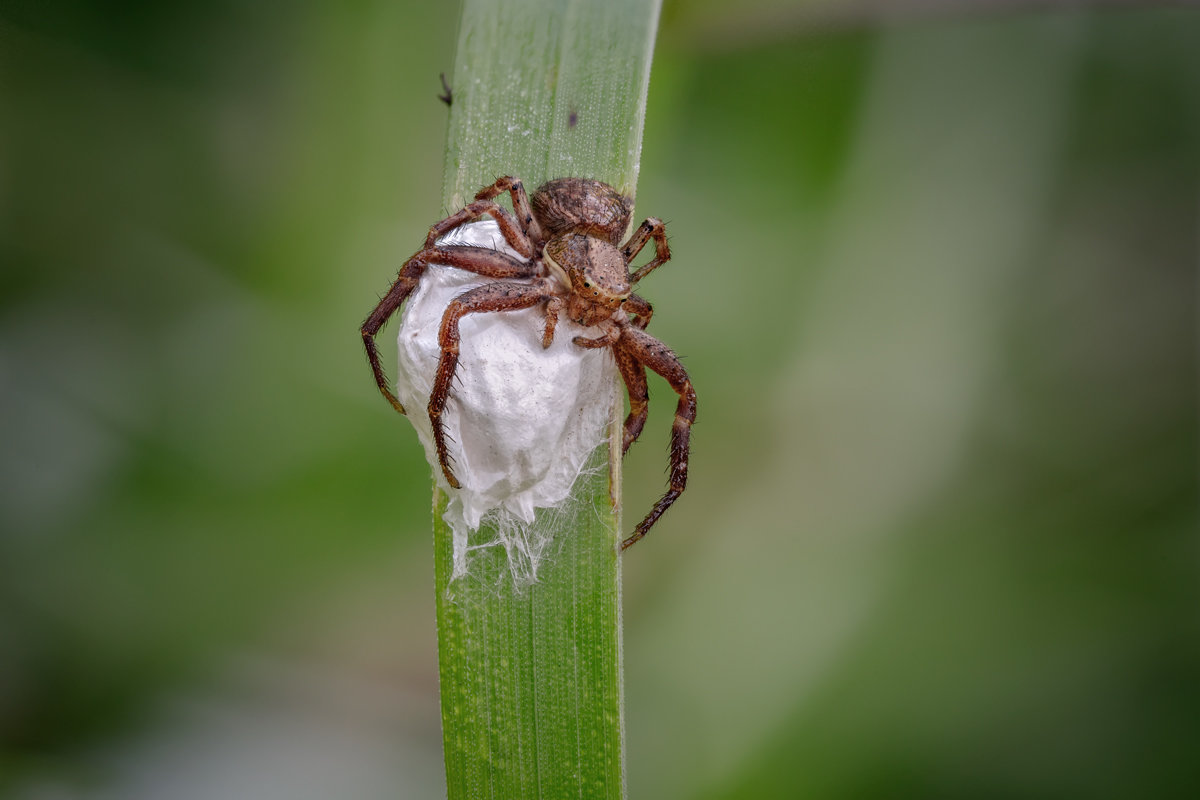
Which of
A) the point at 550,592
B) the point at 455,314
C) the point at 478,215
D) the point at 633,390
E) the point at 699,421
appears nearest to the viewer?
the point at 550,592

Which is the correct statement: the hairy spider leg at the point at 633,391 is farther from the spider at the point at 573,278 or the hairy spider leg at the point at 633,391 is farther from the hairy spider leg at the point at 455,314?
the hairy spider leg at the point at 455,314

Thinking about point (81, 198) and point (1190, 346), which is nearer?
point (81, 198)

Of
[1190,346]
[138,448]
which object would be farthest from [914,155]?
[138,448]

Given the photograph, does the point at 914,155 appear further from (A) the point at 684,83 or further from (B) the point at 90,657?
(B) the point at 90,657

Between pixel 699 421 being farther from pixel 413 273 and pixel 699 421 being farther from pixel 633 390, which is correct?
pixel 413 273

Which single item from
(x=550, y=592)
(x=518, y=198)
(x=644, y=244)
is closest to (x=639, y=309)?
(x=644, y=244)

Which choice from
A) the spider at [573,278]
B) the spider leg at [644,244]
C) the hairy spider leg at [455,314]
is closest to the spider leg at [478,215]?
the spider at [573,278]
